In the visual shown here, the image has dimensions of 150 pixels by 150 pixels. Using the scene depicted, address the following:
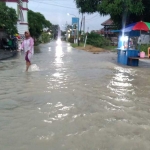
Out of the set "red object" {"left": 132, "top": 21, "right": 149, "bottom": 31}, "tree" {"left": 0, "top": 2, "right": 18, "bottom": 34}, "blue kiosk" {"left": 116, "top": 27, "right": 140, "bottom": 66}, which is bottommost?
"blue kiosk" {"left": 116, "top": 27, "right": 140, "bottom": 66}

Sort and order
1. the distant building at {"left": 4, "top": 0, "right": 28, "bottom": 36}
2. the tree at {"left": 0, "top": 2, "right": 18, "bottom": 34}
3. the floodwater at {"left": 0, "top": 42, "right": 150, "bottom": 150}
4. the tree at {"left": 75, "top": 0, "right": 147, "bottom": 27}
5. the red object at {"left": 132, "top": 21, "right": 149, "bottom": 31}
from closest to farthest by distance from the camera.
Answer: the floodwater at {"left": 0, "top": 42, "right": 150, "bottom": 150}
the red object at {"left": 132, "top": 21, "right": 149, "bottom": 31}
the tree at {"left": 75, "top": 0, "right": 147, "bottom": 27}
the tree at {"left": 0, "top": 2, "right": 18, "bottom": 34}
the distant building at {"left": 4, "top": 0, "right": 28, "bottom": 36}

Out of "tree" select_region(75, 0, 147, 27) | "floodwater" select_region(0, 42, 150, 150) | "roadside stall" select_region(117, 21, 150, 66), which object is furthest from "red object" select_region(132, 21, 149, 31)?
"floodwater" select_region(0, 42, 150, 150)

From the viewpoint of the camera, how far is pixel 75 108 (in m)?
5.00

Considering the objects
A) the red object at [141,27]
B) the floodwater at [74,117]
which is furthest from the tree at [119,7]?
the floodwater at [74,117]

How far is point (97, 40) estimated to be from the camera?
3941 centimetres

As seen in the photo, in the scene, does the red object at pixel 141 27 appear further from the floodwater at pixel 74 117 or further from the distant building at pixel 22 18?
the distant building at pixel 22 18

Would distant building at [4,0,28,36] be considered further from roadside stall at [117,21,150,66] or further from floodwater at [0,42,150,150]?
floodwater at [0,42,150,150]

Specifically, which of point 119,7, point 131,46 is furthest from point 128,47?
point 119,7

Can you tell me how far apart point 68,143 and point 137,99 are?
306 cm

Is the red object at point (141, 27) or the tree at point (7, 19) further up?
the tree at point (7, 19)

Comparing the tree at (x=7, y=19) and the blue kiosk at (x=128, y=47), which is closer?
the blue kiosk at (x=128, y=47)

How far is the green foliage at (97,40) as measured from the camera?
38375mm

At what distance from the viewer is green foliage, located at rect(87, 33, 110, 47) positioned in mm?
38375

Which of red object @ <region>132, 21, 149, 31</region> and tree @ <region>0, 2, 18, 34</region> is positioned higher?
tree @ <region>0, 2, 18, 34</region>
